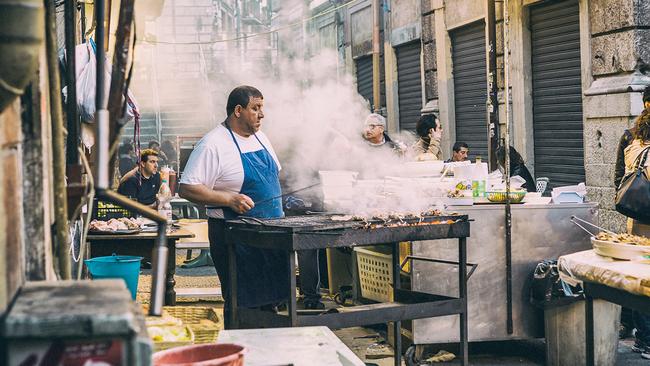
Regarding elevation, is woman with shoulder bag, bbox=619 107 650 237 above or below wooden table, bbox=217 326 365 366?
above

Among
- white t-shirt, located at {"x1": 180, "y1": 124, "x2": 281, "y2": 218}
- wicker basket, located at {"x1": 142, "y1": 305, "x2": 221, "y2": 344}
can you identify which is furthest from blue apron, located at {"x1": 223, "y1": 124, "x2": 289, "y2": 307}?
wicker basket, located at {"x1": 142, "y1": 305, "x2": 221, "y2": 344}

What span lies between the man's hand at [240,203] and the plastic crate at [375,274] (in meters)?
1.90

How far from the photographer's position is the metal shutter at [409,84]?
19819mm

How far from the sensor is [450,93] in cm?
1744

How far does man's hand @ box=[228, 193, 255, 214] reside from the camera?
6496 mm

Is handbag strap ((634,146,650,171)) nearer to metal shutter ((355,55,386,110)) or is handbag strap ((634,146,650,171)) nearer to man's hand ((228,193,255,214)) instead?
man's hand ((228,193,255,214))

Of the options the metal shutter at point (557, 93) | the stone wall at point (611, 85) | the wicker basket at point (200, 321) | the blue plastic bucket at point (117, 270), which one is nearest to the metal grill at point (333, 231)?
the blue plastic bucket at point (117, 270)

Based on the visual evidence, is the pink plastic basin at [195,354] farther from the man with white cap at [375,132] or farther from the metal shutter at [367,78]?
the metal shutter at [367,78]

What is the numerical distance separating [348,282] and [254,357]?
6754mm

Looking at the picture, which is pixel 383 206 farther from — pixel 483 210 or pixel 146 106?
pixel 146 106

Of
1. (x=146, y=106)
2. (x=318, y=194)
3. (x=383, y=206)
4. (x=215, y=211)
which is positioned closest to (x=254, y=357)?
(x=215, y=211)

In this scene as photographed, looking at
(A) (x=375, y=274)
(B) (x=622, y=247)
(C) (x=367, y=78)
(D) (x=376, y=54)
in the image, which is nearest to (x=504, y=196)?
(A) (x=375, y=274)

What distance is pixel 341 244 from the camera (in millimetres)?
6148

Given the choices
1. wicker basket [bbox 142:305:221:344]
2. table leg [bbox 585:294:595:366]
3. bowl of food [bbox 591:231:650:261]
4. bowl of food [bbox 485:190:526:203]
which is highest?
bowl of food [bbox 485:190:526:203]
